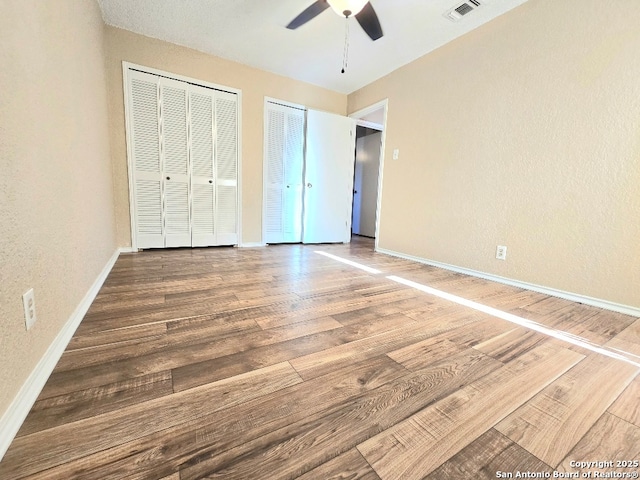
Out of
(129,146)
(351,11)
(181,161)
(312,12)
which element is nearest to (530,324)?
(351,11)

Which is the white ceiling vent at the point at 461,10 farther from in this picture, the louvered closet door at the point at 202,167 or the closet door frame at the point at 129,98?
the louvered closet door at the point at 202,167

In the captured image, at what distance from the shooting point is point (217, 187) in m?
3.47

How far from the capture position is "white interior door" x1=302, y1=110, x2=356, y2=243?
402 centimetres

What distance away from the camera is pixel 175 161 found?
3.19 m

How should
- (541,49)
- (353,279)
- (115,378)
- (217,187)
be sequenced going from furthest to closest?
1. (217,187)
2. (353,279)
3. (541,49)
4. (115,378)

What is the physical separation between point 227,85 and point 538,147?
3.46 metres

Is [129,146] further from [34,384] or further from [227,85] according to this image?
[34,384]

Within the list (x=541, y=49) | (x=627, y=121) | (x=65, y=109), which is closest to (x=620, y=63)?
(x=627, y=121)

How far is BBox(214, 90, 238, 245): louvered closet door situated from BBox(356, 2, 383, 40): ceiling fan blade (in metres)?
1.94

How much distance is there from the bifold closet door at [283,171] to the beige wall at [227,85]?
0.44ft

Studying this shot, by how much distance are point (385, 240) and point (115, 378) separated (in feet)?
10.6

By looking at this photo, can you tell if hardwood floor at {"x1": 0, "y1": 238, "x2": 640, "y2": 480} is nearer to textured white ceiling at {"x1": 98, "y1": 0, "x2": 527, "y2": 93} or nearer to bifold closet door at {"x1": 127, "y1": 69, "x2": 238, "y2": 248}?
bifold closet door at {"x1": 127, "y1": 69, "x2": 238, "y2": 248}

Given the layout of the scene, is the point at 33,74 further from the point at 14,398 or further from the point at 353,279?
the point at 353,279

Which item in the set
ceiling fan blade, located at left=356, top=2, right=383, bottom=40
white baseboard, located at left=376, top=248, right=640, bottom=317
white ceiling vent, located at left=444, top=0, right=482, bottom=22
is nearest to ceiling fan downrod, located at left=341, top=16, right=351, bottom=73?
ceiling fan blade, located at left=356, top=2, right=383, bottom=40
